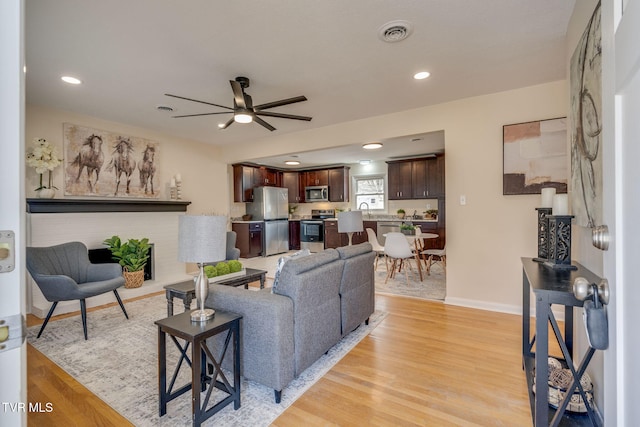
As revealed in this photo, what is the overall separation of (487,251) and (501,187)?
0.75m

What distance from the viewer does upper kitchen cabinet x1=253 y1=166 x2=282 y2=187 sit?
24.6ft

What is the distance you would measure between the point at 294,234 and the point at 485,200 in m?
5.61

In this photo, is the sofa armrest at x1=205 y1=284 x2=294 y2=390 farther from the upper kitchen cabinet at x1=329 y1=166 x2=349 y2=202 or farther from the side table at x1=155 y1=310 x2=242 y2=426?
the upper kitchen cabinet at x1=329 y1=166 x2=349 y2=202

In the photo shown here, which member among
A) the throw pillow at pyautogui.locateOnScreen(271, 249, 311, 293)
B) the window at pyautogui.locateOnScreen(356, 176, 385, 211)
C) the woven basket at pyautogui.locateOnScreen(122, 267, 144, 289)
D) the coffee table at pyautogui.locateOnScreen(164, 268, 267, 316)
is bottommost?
the woven basket at pyautogui.locateOnScreen(122, 267, 144, 289)

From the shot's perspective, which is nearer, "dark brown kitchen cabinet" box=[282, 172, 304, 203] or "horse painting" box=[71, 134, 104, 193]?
"horse painting" box=[71, 134, 104, 193]

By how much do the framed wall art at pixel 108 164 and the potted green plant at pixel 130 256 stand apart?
79 cm

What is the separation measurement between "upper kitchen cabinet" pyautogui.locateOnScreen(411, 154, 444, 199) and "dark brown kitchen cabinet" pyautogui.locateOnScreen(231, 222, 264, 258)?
150 inches

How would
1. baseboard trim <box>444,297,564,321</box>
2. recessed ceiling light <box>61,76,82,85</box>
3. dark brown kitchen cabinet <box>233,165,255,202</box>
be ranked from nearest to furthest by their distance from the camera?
recessed ceiling light <box>61,76,82,85</box>
baseboard trim <box>444,297,564,321</box>
dark brown kitchen cabinet <box>233,165,255,202</box>

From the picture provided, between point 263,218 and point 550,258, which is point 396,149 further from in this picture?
point 550,258

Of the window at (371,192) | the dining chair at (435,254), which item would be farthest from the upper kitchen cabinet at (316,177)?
the dining chair at (435,254)

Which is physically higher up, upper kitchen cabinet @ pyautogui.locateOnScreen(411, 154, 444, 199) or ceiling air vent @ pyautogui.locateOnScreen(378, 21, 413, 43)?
ceiling air vent @ pyautogui.locateOnScreen(378, 21, 413, 43)

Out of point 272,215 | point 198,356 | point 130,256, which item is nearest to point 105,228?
point 130,256

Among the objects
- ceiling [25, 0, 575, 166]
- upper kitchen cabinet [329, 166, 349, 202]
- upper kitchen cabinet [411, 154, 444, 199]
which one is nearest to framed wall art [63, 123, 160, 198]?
ceiling [25, 0, 575, 166]

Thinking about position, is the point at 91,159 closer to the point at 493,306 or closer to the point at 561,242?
the point at 561,242
